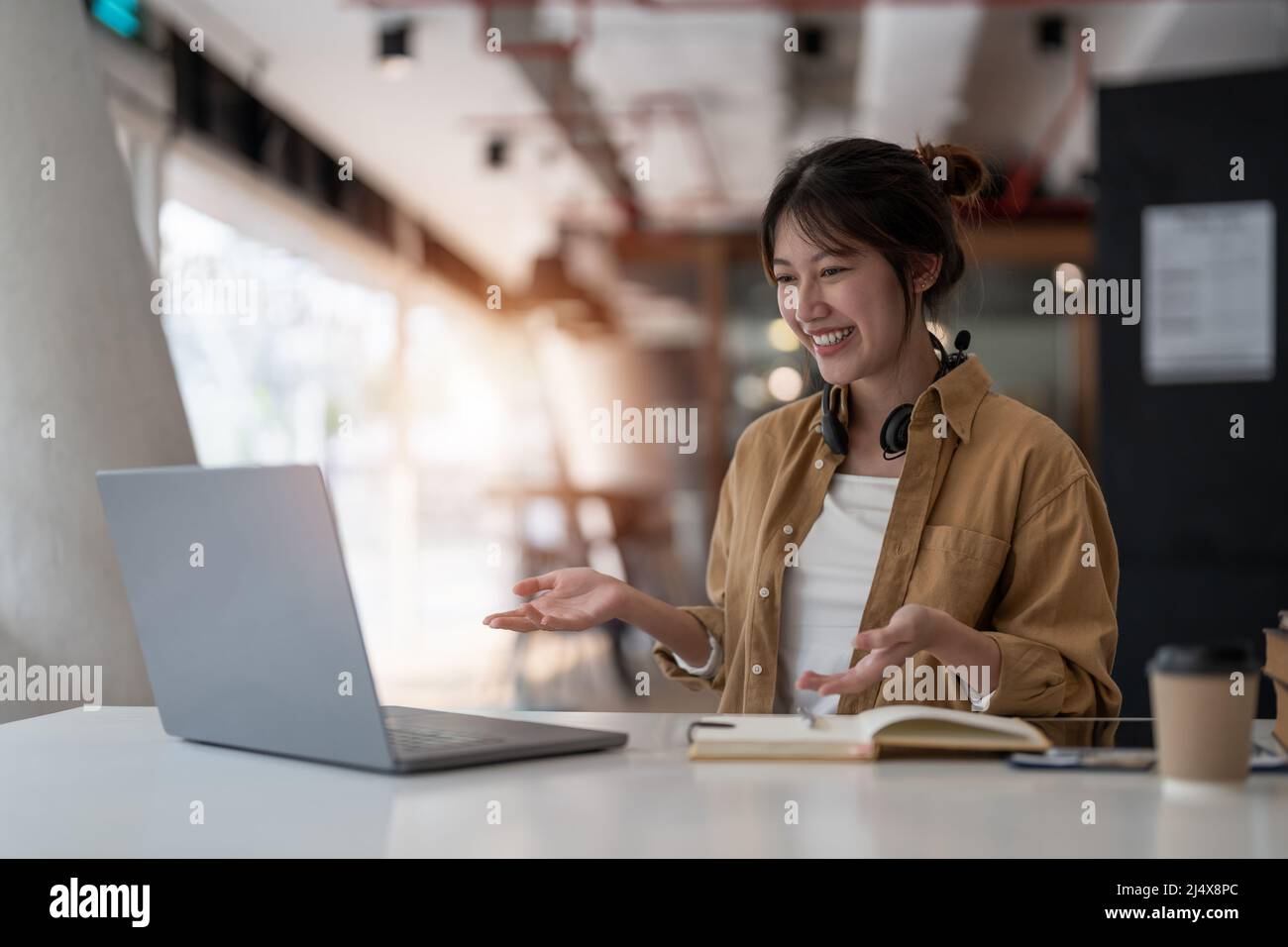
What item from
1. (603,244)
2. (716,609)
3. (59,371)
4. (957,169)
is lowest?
(716,609)

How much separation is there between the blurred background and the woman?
0.68ft

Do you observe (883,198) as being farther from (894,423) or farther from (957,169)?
(894,423)

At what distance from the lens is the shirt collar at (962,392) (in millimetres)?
1719

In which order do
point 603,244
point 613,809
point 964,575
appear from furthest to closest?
1. point 603,244
2. point 964,575
3. point 613,809

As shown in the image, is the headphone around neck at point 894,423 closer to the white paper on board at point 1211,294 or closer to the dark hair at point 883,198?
the dark hair at point 883,198

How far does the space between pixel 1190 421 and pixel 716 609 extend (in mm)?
2287

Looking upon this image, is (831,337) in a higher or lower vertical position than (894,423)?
higher

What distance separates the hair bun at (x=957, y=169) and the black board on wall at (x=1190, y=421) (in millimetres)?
2023

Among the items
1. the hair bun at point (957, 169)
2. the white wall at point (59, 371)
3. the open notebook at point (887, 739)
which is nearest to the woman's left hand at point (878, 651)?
the open notebook at point (887, 739)

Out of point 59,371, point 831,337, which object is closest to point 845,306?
point 831,337

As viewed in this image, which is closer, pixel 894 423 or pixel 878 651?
pixel 878 651

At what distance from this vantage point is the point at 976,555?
5.38ft

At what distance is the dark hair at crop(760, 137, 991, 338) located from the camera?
173 cm
